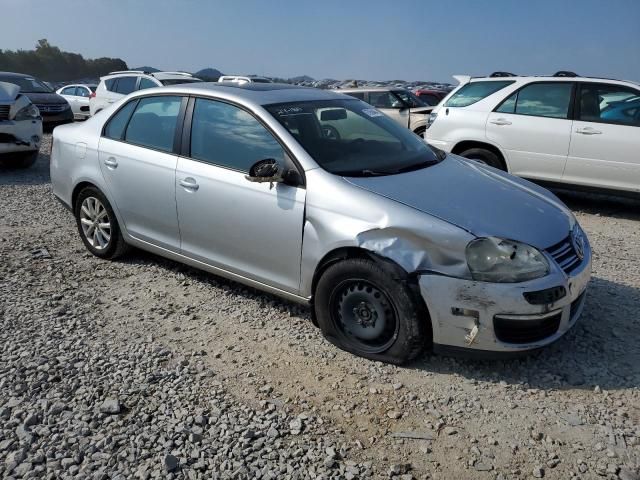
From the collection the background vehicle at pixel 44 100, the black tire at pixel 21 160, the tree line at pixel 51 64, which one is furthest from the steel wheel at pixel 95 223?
the tree line at pixel 51 64

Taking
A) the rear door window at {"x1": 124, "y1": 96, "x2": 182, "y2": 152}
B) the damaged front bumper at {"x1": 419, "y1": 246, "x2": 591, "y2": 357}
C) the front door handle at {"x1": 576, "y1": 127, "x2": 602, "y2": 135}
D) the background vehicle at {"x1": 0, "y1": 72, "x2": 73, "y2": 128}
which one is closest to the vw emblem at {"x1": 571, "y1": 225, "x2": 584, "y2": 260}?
the damaged front bumper at {"x1": 419, "y1": 246, "x2": 591, "y2": 357}

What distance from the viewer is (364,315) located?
335 cm

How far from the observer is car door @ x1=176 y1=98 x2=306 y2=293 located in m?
3.58

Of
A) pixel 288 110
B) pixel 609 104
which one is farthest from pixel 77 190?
pixel 609 104

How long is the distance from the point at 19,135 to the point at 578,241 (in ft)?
28.2

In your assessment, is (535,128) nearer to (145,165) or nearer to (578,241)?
(578,241)

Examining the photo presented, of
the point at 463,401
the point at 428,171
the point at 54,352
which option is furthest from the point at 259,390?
the point at 428,171

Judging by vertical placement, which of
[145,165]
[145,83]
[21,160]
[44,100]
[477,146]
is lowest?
[21,160]

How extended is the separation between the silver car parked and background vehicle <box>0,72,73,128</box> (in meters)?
10.5

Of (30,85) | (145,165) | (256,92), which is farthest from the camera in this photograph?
(30,85)

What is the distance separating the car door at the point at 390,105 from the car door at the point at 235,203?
7.57 metres

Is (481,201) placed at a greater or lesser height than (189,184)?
greater

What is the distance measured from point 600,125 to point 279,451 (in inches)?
233

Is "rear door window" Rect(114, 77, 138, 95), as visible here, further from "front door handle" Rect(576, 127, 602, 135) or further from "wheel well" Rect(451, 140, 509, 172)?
"front door handle" Rect(576, 127, 602, 135)
